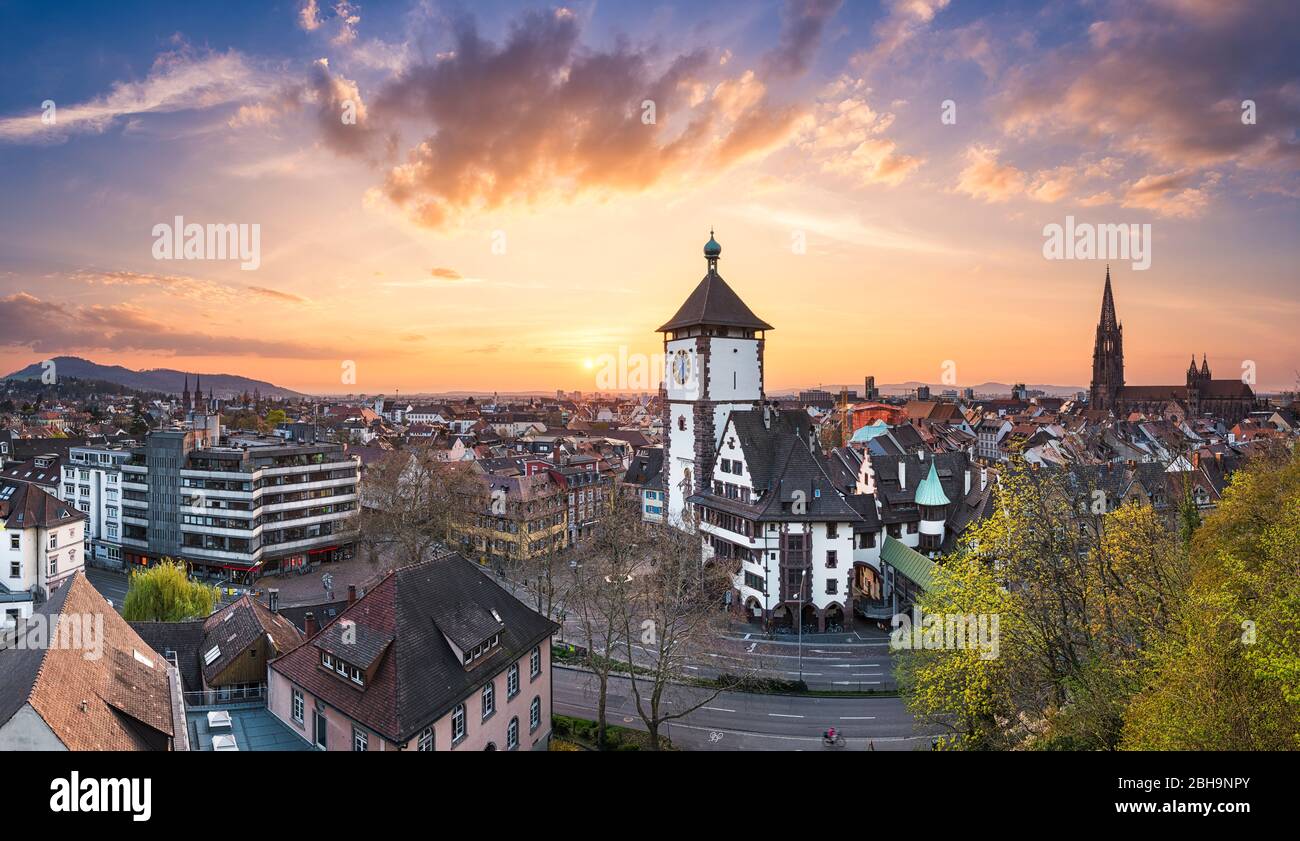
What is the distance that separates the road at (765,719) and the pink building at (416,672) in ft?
20.1

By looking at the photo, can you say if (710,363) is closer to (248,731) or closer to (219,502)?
(248,731)

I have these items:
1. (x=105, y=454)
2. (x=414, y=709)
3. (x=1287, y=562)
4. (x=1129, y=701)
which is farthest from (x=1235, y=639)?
(x=105, y=454)

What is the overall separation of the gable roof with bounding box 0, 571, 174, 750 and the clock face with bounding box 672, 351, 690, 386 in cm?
3222

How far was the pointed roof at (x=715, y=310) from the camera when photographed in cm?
4484

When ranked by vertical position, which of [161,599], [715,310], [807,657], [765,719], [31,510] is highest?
[715,310]

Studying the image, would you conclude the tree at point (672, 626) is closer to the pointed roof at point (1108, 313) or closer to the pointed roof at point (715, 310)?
the pointed roof at point (715, 310)

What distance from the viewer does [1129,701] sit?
1555cm

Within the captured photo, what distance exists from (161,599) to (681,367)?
31465 mm

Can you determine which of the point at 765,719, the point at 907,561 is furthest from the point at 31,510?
the point at 907,561

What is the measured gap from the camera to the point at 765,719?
28766 millimetres

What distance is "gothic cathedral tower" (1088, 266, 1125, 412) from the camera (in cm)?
13588

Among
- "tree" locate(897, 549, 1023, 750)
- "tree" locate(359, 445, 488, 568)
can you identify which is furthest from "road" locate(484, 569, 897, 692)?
"tree" locate(359, 445, 488, 568)
